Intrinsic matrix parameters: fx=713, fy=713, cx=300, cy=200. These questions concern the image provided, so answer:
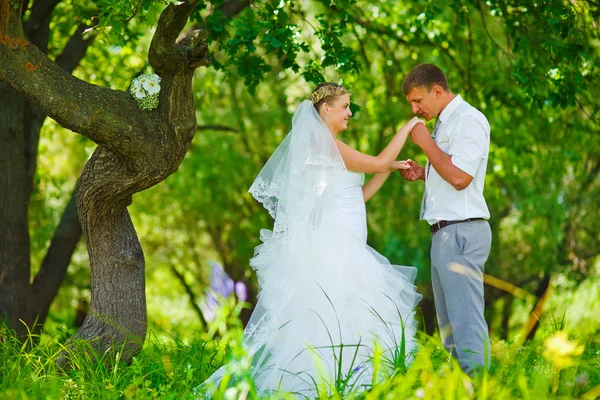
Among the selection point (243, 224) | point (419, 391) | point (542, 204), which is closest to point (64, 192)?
point (243, 224)

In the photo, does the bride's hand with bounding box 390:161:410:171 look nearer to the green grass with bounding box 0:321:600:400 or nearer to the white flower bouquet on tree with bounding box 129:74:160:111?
the green grass with bounding box 0:321:600:400

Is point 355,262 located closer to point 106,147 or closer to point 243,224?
point 106,147

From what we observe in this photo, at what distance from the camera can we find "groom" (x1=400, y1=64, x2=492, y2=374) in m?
4.36

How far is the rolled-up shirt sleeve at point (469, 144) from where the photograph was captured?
176 inches

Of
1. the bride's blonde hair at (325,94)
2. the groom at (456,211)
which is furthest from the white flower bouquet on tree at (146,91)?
the groom at (456,211)

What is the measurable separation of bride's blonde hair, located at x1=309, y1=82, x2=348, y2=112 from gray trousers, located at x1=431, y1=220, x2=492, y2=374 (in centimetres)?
139

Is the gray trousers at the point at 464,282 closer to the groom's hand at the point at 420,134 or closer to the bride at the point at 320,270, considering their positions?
the bride at the point at 320,270

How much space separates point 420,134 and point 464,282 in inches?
39.3

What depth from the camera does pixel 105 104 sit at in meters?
4.64

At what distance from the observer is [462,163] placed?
4.46 metres

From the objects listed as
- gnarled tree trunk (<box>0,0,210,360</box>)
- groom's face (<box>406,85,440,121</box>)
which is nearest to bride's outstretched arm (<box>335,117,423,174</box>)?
groom's face (<box>406,85,440,121</box>)

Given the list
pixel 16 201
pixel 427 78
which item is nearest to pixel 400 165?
pixel 427 78

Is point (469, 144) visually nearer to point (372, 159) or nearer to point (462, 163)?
point (462, 163)

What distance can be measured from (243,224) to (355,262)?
915 cm
